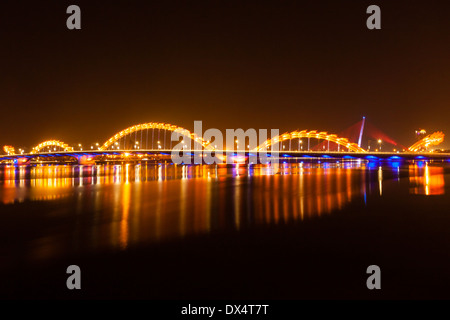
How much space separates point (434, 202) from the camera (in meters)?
13.3

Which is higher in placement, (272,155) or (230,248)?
(272,155)

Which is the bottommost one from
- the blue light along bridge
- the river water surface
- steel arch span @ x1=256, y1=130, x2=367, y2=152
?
the river water surface

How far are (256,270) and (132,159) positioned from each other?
7853 centimetres

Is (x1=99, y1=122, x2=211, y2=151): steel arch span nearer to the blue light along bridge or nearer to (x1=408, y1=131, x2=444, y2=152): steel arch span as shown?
the blue light along bridge

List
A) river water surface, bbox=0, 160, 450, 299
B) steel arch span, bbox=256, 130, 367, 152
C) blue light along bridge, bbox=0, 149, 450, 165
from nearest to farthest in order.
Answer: river water surface, bbox=0, 160, 450, 299, blue light along bridge, bbox=0, 149, 450, 165, steel arch span, bbox=256, 130, 367, 152

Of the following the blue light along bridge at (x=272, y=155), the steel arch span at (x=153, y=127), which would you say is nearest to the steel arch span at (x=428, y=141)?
the blue light along bridge at (x=272, y=155)

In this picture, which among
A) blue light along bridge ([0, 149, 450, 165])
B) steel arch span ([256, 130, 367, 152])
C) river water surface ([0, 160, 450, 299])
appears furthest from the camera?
steel arch span ([256, 130, 367, 152])

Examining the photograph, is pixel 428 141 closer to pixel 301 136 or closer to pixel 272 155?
pixel 301 136

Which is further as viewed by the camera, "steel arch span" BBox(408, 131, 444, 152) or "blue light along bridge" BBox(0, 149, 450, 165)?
"steel arch span" BBox(408, 131, 444, 152)

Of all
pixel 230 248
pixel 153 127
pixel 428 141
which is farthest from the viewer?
pixel 153 127

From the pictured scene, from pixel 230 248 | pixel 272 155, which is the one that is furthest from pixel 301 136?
pixel 230 248

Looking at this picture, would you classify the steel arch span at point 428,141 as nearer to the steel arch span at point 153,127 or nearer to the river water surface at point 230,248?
the steel arch span at point 153,127

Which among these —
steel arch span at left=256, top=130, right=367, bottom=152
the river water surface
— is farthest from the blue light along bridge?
→ the river water surface
